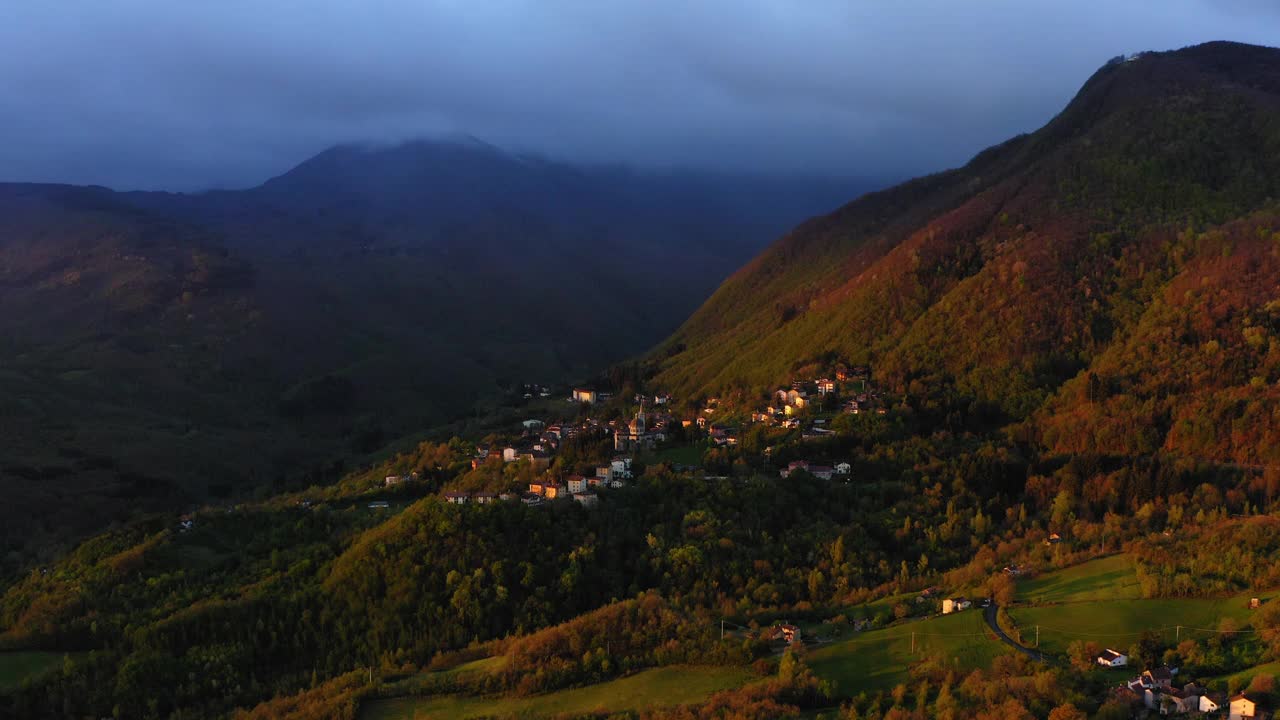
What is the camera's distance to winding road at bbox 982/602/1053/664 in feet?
76.3

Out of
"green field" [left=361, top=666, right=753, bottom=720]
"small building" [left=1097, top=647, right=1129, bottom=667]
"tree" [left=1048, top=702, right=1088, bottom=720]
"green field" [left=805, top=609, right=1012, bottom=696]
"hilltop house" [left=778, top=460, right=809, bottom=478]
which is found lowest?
"green field" [left=361, top=666, right=753, bottom=720]

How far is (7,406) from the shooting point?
259ft

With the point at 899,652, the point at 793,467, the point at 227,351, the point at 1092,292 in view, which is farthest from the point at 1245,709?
the point at 227,351

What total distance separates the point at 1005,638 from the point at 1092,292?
39.6m

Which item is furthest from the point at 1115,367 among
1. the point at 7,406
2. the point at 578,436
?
the point at 7,406

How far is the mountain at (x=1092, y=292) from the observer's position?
46.9 m

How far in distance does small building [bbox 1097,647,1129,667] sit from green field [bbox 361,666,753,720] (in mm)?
8478

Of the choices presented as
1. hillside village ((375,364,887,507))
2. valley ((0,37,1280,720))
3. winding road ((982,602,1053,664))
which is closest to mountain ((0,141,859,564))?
valley ((0,37,1280,720))

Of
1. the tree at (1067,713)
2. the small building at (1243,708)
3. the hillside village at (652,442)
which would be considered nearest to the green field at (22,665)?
the hillside village at (652,442)

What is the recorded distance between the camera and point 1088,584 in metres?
28.8

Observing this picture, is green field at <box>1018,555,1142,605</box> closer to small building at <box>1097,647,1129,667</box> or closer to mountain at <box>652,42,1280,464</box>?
small building at <box>1097,647,1129,667</box>

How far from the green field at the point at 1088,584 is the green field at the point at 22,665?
31237mm

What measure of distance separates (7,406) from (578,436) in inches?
2231

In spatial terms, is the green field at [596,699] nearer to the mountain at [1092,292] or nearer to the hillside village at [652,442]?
the hillside village at [652,442]
